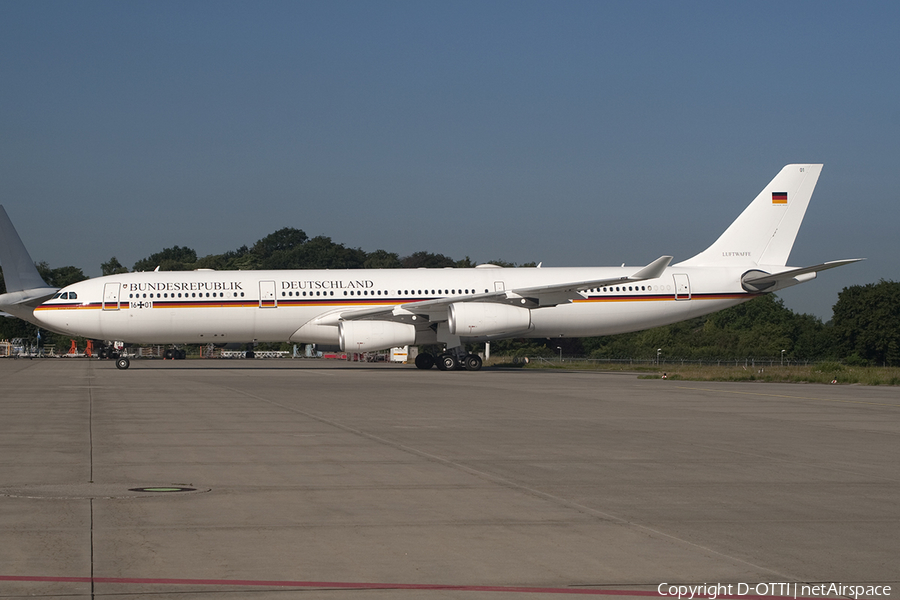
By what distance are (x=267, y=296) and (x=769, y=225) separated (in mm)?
20036

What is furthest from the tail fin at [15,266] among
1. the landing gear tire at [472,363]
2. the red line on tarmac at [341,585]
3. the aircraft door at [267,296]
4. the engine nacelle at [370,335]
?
the red line on tarmac at [341,585]

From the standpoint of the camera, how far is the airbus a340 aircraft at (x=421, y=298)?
3325 centimetres

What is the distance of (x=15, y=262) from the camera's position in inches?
1415

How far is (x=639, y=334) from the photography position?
266 feet

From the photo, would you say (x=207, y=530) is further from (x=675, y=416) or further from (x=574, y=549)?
(x=675, y=416)

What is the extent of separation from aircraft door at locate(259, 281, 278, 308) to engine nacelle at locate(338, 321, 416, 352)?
8.74 feet

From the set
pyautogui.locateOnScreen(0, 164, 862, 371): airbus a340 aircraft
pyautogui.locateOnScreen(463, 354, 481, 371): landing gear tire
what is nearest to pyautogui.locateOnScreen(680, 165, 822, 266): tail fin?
pyautogui.locateOnScreen(0, 164, 862, 371): airbus a340 aircraft

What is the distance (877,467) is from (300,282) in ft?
86.6

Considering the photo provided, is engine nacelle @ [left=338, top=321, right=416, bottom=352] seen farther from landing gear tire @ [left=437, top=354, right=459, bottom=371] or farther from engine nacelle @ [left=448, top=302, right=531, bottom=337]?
landing gear tire @ [left=437, top=354, right=459, bottom=371]

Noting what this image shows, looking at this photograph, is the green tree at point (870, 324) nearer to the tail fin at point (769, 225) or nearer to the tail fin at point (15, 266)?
the tail fin at point (769, 225)

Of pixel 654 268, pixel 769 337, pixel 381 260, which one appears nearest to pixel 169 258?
pixel 381 260

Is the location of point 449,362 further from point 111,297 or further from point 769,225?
point 769,225

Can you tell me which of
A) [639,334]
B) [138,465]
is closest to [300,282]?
[138,465]

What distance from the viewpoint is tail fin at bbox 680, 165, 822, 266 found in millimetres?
36875
